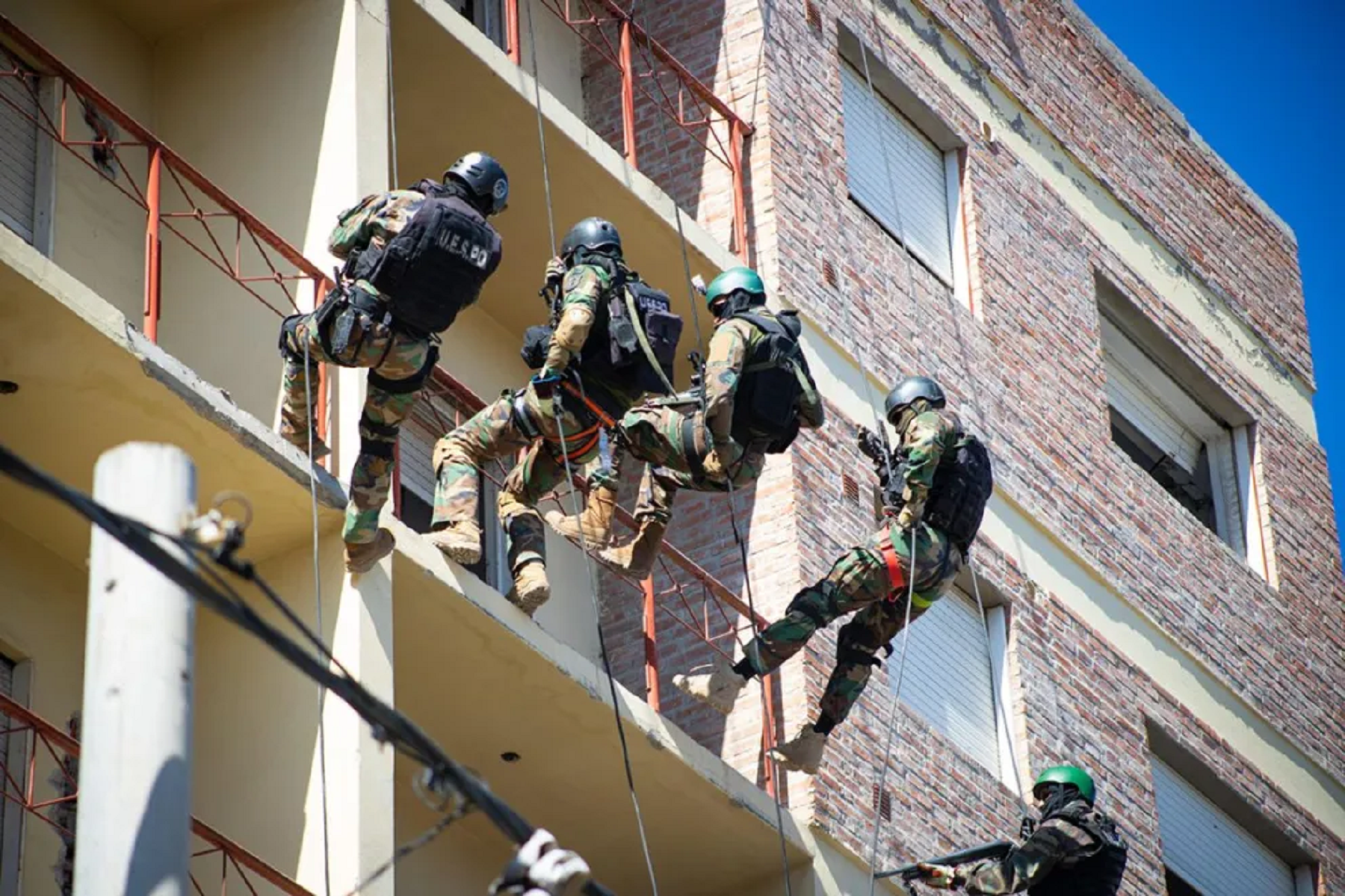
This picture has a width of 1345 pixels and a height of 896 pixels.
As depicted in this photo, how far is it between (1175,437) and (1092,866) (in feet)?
26.0

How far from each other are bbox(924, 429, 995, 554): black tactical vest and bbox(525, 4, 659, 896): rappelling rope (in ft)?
6.43

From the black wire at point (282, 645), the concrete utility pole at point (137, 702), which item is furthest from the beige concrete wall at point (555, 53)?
the black wire at point (282, 645)

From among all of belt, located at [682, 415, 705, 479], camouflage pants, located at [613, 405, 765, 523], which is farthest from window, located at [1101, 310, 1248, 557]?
belt, located at [682, 415, 705, 479]

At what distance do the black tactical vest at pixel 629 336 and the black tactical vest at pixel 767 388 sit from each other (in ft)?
1.38

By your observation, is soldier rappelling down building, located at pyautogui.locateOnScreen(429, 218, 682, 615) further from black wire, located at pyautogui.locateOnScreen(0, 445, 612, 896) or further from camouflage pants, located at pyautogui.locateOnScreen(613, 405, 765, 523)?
black wire, located at pyautogui.locateOnScreen(0, 445, 612, 896)

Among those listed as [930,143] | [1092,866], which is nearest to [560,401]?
[1092,866]

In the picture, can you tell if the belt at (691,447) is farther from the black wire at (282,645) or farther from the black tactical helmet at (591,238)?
the black wire at (282,645)

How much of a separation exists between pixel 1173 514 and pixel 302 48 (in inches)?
363

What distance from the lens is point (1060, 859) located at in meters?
17.2

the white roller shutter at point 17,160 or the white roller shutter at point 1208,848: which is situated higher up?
the white roller shutter at point 1208,848

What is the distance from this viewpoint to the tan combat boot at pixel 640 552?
52.2 feet

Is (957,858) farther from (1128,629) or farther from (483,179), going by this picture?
(483,179)

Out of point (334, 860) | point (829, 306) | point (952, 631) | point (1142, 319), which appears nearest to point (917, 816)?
point (952, 631)

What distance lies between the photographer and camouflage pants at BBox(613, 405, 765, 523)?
15.6m
